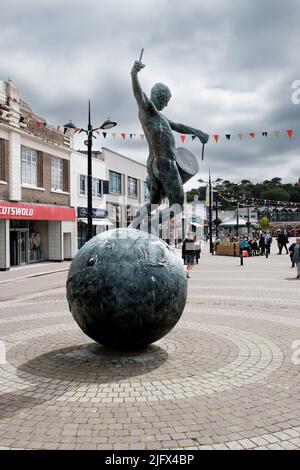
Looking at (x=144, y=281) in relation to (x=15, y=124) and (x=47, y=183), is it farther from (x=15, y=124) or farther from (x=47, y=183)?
(x=47, y=183)

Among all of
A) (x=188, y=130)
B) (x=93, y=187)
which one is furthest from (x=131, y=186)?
(x=188, y=130)

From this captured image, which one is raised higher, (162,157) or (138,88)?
(138,88)

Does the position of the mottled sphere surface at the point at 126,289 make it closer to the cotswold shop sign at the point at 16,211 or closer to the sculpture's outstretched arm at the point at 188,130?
the sculpture's outstretched arm at the point at 188,130

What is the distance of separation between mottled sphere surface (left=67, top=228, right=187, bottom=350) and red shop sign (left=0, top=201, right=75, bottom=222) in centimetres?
1700

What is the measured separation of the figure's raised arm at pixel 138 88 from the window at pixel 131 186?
3334 cm

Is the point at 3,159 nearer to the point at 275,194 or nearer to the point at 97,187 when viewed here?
the point at 97,187

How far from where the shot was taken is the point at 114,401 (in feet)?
14.3

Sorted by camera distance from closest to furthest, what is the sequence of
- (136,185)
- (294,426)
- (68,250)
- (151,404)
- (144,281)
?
(294,426) < (151,404) < (144,281) < (68,250) < (136,185)

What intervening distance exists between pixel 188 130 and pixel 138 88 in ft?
4.88

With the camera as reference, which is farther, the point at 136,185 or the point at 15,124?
the point at 136,185

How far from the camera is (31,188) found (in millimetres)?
24188

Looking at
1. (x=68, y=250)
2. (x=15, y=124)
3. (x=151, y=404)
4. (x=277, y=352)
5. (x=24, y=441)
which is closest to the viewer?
(x=24, y=441)

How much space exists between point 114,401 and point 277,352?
2.94 meters

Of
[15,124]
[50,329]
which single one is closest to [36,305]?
[50,329]
